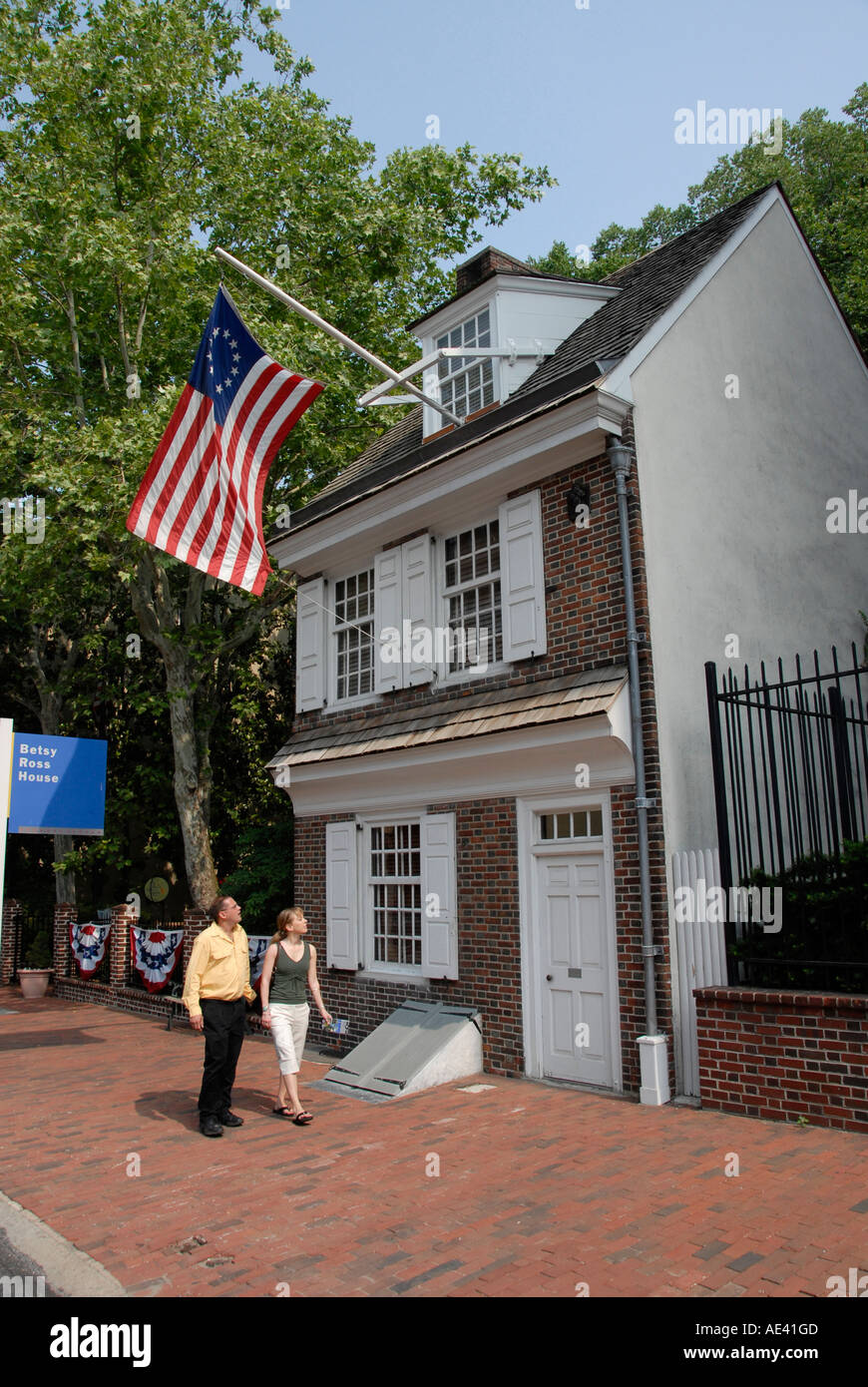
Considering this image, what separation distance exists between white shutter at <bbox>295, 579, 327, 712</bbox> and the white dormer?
2640mm

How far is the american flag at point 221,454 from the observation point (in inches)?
358

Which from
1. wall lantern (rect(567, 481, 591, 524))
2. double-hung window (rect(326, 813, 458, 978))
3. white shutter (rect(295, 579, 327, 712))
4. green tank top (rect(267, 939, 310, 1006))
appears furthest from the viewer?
white shutter (rect(295, 579, 327, 712))

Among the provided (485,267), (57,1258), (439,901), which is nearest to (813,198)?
(485,267)

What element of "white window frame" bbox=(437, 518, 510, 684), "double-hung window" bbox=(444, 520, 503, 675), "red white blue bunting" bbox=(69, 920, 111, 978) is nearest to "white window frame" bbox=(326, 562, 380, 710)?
"white window frame" bbox=(437, 518, 510, 684)

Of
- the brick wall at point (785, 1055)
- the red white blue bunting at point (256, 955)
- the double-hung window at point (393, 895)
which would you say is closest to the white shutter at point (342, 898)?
the double-hung window at point (393, 895)

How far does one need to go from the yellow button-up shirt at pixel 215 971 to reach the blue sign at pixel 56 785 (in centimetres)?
786

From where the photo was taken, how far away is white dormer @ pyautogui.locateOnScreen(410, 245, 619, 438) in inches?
471

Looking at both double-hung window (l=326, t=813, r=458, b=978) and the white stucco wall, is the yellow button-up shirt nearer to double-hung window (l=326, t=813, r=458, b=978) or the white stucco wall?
double-hung window (l=326, t=813, r=458, b=978)

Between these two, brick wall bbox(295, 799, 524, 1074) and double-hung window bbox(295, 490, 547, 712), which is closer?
brick wall bbox(295, 799, 524, 1074)

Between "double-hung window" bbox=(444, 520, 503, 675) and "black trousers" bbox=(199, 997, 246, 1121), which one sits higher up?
"double-hung window" bbox=(444, 520, 503, 675)

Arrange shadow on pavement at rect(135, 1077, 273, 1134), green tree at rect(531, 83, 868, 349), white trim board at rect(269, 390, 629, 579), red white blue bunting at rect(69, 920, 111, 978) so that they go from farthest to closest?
green tree at rect(531, 83, 868, 349)
red white blue bunting at rect(69, 920, 111, 978)
white trim board at rect(269, 390, 629, 579)
shadow on pavement at rect(135, 1077, 273, 1134)

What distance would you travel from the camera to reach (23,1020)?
50.7 feet

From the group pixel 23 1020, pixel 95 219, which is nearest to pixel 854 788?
pixel 23 1020
